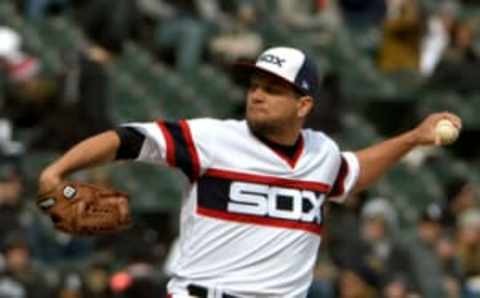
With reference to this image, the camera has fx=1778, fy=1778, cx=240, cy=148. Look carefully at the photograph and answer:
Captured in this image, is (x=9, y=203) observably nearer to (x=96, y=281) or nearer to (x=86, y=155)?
(x=96, y=281)

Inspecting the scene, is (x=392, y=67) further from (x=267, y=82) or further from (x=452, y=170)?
(x=267, y=82)

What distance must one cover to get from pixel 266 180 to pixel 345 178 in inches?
22.6

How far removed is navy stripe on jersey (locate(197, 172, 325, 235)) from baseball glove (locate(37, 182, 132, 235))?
36 cm

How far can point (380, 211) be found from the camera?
1514 centimetres

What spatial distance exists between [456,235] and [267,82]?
315 inches

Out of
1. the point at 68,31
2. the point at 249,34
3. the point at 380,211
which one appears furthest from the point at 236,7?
the point at 380,211

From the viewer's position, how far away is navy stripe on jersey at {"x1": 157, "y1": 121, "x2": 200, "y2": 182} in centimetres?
727

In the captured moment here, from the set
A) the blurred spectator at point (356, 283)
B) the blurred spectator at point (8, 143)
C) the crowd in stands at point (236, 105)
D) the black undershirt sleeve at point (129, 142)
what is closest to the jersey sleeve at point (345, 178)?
the black undershirt sleeve at point (129, 142)

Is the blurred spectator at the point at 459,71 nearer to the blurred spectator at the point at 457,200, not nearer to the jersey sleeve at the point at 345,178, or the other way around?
the blurred spectator at the point at 457,200

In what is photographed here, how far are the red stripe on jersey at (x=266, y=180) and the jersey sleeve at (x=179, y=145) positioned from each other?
0.07 metres

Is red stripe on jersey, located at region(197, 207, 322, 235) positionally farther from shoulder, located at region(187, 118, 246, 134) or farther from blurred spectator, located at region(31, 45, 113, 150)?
blurred spectator, located at region(31, 45, 113, 150)

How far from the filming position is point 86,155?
6836mm

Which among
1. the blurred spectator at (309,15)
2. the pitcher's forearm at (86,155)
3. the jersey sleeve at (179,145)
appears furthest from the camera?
the blurred spectator at (309,15)

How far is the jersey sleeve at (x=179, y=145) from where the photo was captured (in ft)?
23.7
